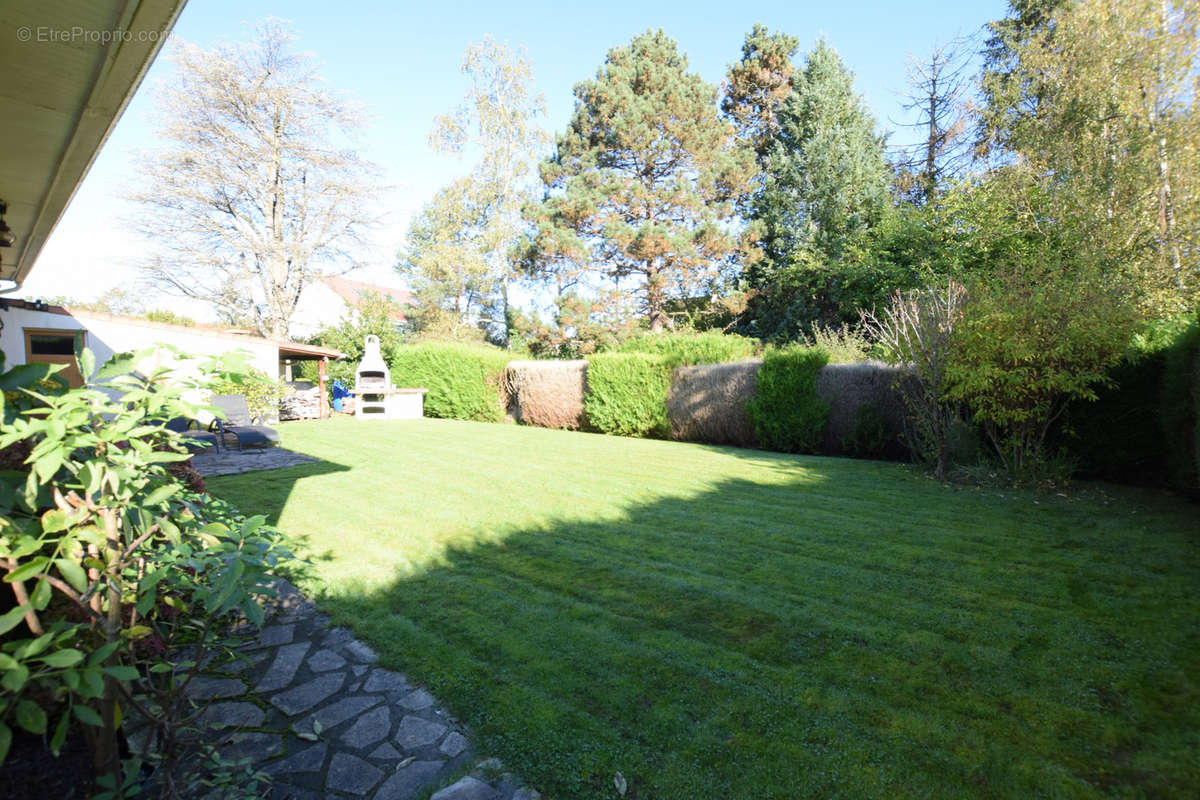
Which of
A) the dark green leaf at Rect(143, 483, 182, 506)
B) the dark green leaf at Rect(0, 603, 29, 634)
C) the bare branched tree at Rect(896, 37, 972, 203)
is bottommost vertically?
the dark green leaf at Rect(0, 603, 29, 634)

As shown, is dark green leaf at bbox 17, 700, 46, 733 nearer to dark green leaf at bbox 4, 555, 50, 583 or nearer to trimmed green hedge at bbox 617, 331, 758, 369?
dark green leaf at bbox 4, 555, 50, 583

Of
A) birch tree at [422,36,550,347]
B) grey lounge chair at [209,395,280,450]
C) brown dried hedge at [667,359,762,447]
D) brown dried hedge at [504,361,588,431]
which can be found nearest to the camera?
grey lounge chair at [209,395,280,450]

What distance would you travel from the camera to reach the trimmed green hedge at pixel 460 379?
691 inches

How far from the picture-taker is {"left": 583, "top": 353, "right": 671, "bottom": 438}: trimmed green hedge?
13.2m

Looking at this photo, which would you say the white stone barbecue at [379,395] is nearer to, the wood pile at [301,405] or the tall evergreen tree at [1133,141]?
the wood pile at [301,405]

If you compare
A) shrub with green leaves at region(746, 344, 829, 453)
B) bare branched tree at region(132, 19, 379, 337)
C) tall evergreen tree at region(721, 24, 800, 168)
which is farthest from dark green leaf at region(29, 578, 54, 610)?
tall evergreen tree at region(721, 24, 800, 168)

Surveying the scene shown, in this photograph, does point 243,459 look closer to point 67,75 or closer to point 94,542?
point 67,75

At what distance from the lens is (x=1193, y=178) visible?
11008 millimetres

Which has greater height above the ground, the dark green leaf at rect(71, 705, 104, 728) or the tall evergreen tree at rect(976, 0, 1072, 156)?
the tall evergreen tree at rect(976, 0, 1072, 156)

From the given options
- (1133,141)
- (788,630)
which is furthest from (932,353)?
(1133,141)

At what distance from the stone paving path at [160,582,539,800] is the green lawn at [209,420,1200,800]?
0.39 feet

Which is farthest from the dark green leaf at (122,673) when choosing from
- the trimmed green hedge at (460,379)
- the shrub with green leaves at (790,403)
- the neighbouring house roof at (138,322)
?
the trimmed green hedge at (460,379)

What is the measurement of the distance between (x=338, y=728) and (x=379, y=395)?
1686 cm

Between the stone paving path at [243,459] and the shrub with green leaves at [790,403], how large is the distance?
319 inches
